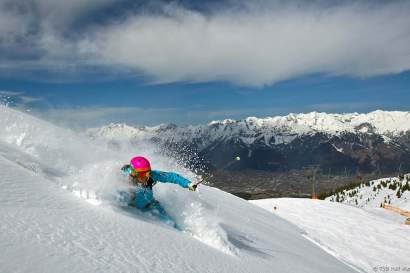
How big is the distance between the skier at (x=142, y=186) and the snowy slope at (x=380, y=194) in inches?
2484

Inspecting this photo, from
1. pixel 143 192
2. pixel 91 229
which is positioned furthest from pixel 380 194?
pixel 91 229

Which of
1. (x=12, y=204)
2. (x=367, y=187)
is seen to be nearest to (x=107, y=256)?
(x=12, y=204)

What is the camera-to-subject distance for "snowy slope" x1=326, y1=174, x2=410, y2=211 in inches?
2990

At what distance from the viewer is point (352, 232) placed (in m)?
25.4

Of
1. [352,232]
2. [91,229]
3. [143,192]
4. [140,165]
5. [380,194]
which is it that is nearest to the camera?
[91,229]

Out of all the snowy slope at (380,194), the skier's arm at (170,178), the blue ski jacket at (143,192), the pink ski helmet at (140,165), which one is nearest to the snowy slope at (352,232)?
the skier's arm at (170,178)

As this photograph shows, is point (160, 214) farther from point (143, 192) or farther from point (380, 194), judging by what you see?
point (380, 194)

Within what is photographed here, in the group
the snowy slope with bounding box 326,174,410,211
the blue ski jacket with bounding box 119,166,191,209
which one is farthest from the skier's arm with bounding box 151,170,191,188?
the snowy slope with bounding box 326,174,410,211

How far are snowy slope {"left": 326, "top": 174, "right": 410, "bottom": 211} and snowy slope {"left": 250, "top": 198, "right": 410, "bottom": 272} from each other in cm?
3814

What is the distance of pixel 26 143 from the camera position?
11.8 metres

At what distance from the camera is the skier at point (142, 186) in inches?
377

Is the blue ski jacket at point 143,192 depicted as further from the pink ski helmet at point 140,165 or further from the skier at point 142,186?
the pink ski helmet at point 140,165

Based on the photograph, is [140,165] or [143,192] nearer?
[140,165]

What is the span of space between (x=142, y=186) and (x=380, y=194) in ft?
295
